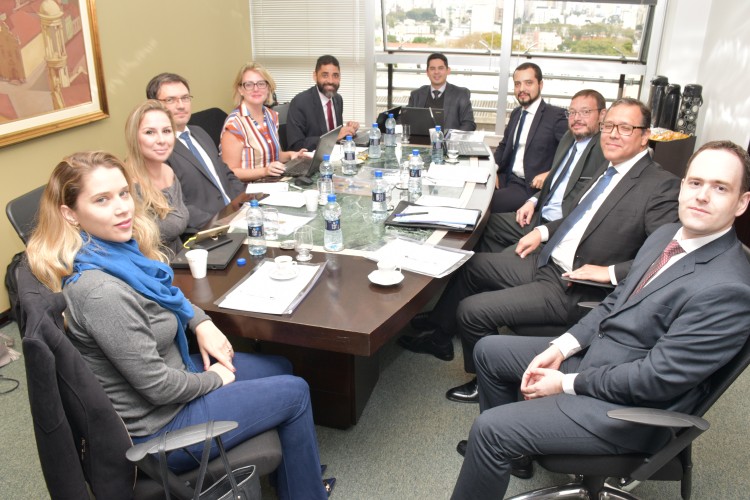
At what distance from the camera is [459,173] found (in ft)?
10.8

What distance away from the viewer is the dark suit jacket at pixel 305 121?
431 cm

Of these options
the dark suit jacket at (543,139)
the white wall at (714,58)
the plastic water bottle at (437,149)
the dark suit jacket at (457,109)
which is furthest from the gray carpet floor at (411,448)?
the dark suit jacket at (457,109)

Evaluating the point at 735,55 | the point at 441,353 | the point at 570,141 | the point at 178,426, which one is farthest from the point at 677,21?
the point at 178,426

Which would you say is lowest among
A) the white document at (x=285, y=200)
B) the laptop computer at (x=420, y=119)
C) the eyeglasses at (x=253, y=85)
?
the white document at (x=285, y=200)

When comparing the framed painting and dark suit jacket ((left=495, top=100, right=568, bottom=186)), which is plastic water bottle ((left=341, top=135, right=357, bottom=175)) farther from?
the framed painting

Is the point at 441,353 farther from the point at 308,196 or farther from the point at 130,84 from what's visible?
the point at 130,84

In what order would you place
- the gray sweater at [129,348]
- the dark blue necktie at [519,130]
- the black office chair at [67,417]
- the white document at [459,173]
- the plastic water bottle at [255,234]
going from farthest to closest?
the dark blue necktie at [519,130]
the white document at [459,173]
the plastic water bottle at [255,234]
the gray sweater at [129,348]
the black office chair at [67,417]

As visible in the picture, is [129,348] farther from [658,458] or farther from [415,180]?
[415,180]

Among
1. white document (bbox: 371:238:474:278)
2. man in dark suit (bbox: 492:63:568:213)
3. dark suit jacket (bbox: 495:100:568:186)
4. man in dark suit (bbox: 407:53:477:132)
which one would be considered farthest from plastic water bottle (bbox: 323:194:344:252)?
man in dark suit (bbox: 407:53:477:132)

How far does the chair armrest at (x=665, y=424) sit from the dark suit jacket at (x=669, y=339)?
7 cm

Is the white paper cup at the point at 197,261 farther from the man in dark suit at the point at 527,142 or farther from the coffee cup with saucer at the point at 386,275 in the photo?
the man in dark suit at the point at 527,142

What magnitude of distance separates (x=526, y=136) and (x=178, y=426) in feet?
10.1

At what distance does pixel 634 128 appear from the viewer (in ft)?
7.58

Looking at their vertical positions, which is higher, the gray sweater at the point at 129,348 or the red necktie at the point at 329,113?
the red necktie at the point at 329,113
